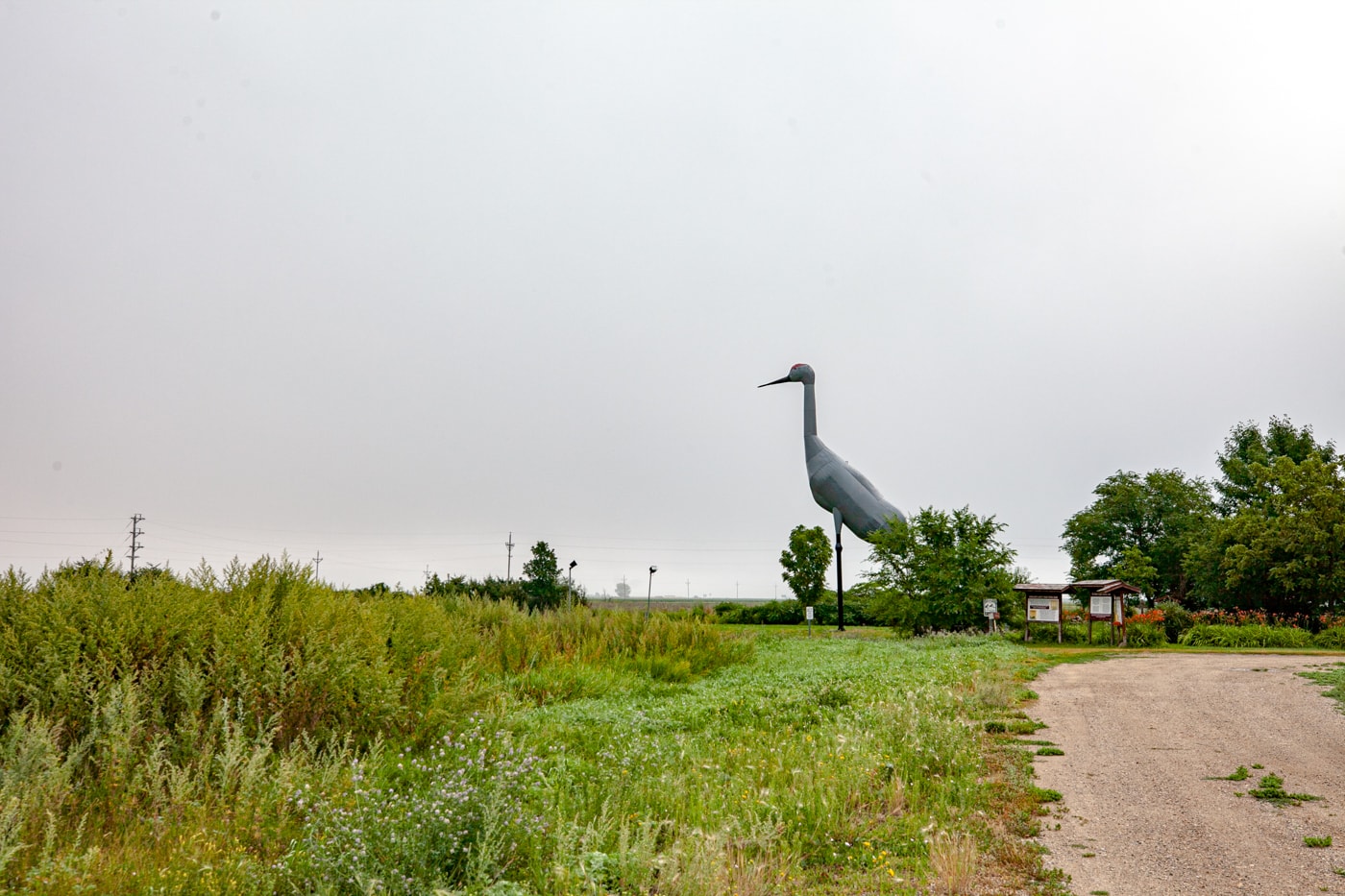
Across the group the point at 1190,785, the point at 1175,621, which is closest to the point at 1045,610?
the point at 1175,621

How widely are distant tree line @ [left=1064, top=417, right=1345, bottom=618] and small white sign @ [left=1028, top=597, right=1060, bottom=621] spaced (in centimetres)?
911

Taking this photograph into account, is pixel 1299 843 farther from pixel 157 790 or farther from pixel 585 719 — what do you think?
pixel 157 790

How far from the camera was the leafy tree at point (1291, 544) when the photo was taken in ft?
88.0

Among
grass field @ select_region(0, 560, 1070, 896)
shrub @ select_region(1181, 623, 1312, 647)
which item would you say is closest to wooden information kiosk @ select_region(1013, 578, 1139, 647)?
shrub @ select_region(1181, 623, 1312, 647)

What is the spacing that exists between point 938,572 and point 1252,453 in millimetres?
27669

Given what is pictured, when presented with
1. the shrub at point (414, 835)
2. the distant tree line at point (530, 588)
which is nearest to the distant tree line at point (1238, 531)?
the distant tree line at point (530, 588)

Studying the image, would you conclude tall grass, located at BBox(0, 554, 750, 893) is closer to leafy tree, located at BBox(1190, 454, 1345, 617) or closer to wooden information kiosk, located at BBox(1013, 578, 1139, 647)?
wooden information kiosk, located at BBox(1013, 578, 1139, 647)

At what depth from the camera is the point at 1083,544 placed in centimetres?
5012

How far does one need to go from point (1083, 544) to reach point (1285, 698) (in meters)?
42.0

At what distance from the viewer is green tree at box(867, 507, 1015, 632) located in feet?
81.0

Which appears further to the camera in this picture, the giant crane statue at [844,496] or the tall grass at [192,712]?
the giant crane statue at [844,496]

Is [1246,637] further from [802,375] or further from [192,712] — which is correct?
[192,712]

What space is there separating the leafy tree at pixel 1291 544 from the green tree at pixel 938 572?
9667 mm

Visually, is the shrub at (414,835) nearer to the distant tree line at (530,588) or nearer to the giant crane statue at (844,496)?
the distant tree line at (530,588)
